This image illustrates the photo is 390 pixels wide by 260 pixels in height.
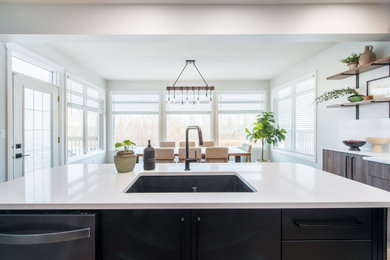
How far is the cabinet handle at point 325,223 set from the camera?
94 cm

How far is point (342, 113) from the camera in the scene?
325cm

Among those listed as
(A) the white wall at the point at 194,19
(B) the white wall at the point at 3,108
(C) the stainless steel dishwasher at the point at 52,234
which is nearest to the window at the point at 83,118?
(B) the white wall at the point at 3,108

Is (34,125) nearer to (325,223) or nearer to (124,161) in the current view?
(124,161)

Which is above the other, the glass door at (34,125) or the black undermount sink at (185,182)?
the glass door at (34,125)

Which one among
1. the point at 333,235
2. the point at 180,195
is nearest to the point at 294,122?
the point at 333,235

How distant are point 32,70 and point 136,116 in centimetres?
300

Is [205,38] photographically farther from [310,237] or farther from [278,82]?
[278,82]

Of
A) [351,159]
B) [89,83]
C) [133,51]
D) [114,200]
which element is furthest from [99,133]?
[351,159]

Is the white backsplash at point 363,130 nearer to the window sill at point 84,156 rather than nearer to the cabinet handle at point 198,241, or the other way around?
the cabinet handle at point 198,241

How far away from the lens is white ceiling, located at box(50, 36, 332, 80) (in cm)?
337

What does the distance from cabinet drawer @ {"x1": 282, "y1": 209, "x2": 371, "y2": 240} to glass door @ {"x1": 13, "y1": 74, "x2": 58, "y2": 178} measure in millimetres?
2952

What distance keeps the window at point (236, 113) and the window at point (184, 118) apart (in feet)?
1.31

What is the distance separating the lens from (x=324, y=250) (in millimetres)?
957

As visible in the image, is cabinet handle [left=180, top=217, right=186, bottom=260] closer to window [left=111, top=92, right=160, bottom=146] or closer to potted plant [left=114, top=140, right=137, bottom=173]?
potted plant [left=114, top=140, right=137, bottom=173]
